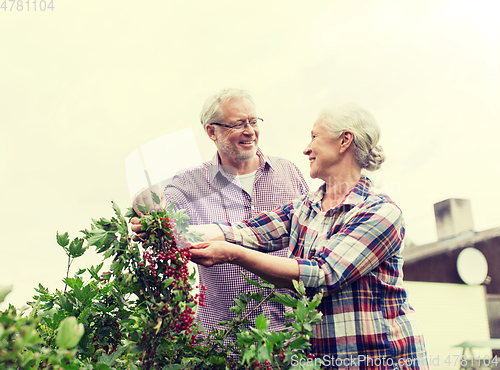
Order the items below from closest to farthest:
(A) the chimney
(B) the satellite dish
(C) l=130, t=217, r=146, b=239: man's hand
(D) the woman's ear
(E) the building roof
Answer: (C) l=130, t=217, r=146, b=239: man's hand < (D) the woman's ear < (A) the chimney < (B) the satellite dish < (E) the building roof

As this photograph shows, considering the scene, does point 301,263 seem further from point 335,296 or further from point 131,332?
point 131,332

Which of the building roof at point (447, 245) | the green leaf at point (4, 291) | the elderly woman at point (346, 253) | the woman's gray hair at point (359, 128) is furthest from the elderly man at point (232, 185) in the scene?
the building roof at point (447, 245)

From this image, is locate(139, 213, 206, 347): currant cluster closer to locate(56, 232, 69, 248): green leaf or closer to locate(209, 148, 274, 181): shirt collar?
locate(56, 232, 69, 248): green leaf

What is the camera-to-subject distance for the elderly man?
1.70 m

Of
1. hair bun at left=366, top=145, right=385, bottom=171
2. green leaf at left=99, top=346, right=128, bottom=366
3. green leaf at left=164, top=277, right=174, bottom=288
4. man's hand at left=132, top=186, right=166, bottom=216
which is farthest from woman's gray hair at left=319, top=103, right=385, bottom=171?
green leaf at left=99, top=346, right=128, bottom=366

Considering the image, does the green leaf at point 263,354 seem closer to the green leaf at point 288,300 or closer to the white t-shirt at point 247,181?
the green leaf at point 288,300

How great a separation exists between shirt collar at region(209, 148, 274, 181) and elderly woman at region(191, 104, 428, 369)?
0.40 meters

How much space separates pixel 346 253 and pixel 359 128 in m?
0.53


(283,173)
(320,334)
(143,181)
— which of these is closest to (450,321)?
(283,173)

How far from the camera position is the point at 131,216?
0.96 metres

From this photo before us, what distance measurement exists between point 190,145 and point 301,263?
601 millimetres

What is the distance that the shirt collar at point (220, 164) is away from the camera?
70.0 inches

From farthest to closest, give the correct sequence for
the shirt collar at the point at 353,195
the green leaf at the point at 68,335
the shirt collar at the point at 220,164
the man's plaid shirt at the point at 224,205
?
1. the shirt collar at the point at 220,164
2. the man's plaid shirt at the point at 224,205
3. the shirt collar at the point at 353,195
4. the green leaf at the point at 68,335

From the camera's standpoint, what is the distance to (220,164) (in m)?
1.84
